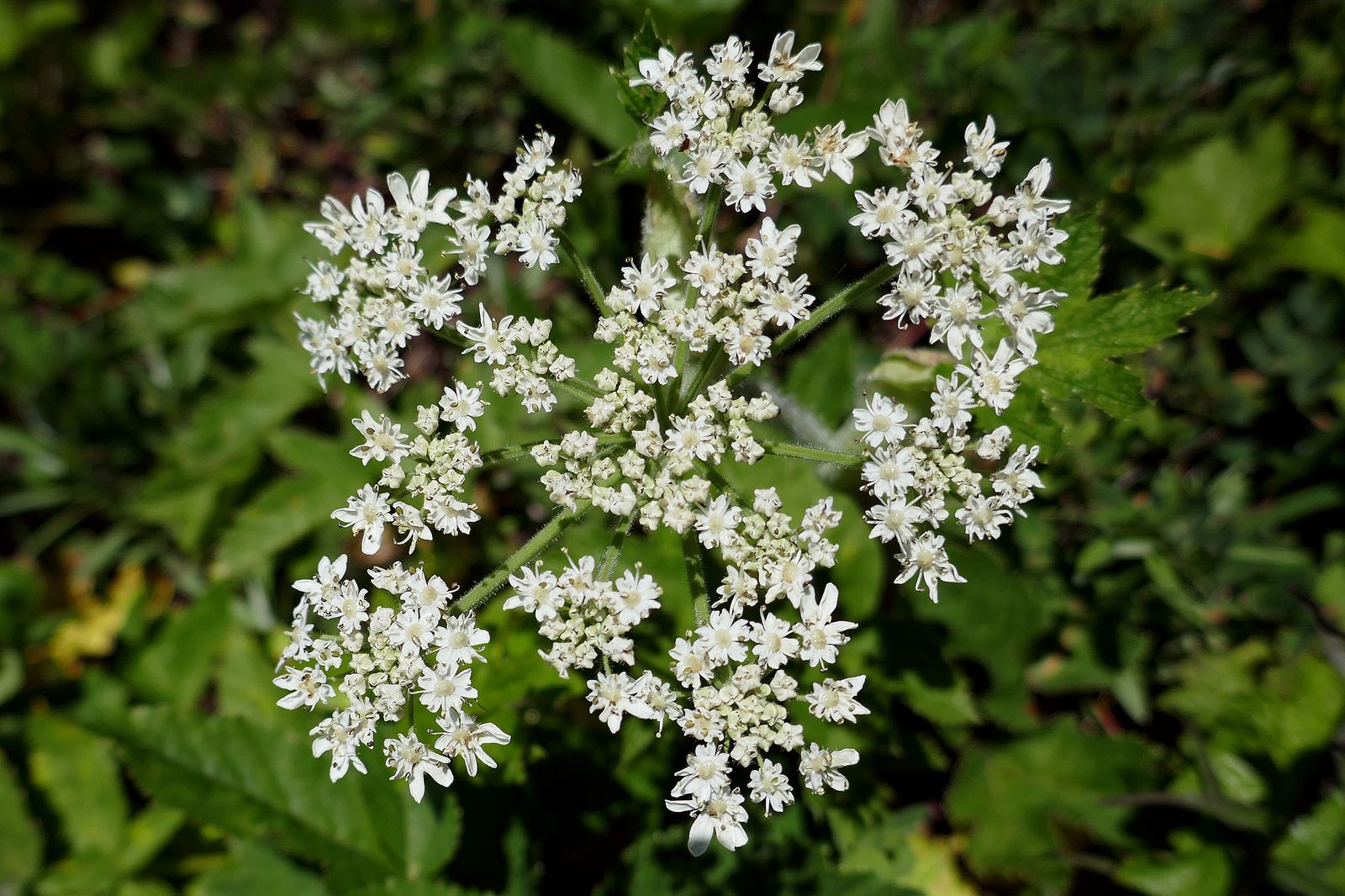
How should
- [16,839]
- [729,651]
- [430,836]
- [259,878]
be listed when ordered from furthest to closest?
[16,839], [259,878], [430,836], [729,651]

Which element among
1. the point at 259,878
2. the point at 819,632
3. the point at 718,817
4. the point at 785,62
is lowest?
the point at 718,817

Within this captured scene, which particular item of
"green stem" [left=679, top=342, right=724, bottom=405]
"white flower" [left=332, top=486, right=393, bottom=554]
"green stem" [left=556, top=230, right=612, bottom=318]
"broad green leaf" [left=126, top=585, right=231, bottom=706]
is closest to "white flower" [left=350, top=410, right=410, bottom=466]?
"white flower" [left=332, top=486, right=393, bottom=554]

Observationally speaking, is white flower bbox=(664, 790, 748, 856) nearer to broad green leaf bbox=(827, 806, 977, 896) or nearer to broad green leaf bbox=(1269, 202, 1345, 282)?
broad green leaf bbox=(827, 806, 977, 896)

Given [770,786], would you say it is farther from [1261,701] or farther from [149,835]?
[149,835]

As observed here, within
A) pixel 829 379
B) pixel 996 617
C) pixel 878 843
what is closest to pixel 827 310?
pixel 829 379

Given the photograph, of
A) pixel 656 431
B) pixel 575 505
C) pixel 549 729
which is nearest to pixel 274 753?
pixel 549 729

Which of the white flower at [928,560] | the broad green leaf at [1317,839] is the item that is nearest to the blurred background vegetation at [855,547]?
the broad green leaf at [1317,839]
